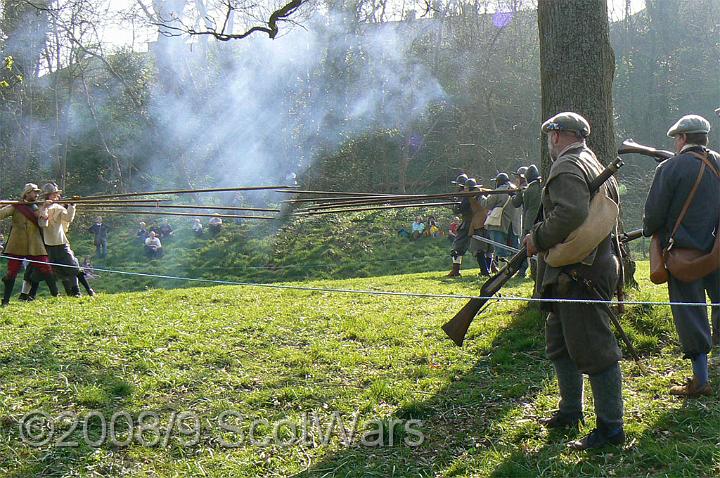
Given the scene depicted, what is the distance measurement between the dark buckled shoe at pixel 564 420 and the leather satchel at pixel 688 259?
1308 mm

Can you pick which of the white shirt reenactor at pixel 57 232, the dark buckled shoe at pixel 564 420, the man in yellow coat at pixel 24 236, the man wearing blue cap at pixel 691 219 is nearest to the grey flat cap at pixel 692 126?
the man wearing blue cap at pixel 691 219

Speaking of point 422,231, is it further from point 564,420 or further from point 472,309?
point 564,420

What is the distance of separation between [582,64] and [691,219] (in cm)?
224

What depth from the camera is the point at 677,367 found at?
570cm

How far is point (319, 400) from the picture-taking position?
18.5ft

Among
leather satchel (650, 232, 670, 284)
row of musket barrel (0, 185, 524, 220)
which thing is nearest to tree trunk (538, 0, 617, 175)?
row of musket barrel (0, 185, 524, 220)

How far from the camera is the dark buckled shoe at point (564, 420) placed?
15.6 feet

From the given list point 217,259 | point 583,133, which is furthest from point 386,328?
point 217,259

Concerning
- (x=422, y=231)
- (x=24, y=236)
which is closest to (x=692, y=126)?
(x=24, y=236)

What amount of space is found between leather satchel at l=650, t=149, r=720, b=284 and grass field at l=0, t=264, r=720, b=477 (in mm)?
905

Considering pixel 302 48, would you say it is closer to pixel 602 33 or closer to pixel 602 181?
pixel 602 33

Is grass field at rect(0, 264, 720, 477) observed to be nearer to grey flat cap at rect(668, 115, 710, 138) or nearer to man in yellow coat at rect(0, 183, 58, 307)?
A: grey flat cap at rect(668, 115, 710, 138)

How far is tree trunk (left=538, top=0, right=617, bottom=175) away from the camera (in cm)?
664

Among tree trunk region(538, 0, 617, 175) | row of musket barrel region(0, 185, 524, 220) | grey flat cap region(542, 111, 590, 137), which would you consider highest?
tree trunk region(538, 0, 617, 175)
